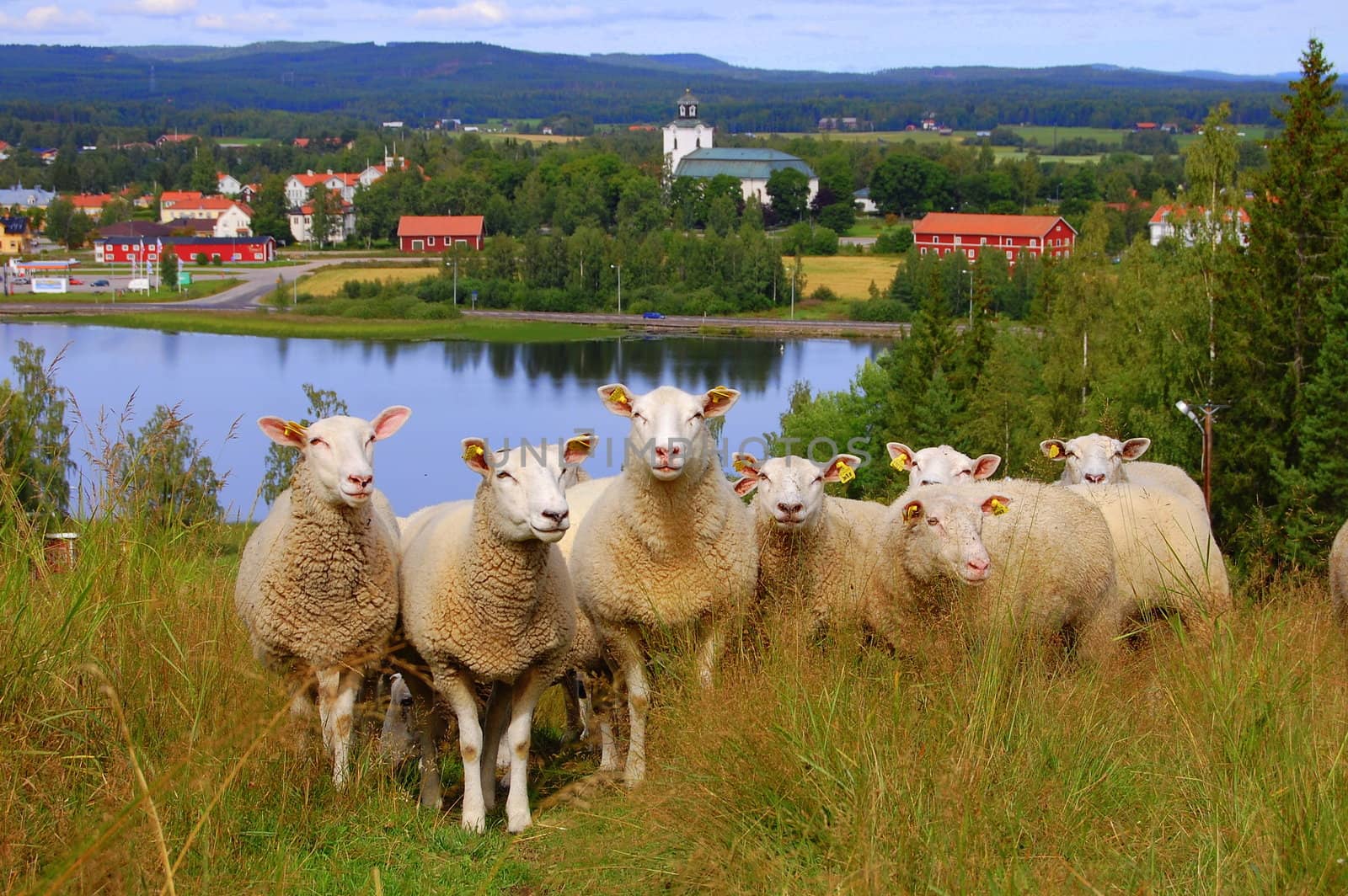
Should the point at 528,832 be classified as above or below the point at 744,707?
below

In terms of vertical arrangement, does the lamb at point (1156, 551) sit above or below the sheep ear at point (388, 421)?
below

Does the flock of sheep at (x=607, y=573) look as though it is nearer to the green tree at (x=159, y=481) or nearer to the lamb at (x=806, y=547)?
the lamb at (x=806, y=547)

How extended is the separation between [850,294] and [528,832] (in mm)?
86069

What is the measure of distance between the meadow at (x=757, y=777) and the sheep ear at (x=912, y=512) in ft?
2.34

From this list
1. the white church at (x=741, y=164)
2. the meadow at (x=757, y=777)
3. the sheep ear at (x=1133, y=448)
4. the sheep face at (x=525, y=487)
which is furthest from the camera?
the white church at (x=741, y=164)

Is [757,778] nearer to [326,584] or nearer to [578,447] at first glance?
[578,447]

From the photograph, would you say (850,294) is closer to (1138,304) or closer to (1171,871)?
(1138,304)

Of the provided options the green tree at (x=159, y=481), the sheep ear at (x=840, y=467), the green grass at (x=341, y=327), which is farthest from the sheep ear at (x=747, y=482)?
the green grass at (x=341, y=327)

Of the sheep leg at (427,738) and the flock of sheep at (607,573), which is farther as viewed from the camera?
the sheep leg at (427,738)

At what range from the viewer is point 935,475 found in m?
8.30

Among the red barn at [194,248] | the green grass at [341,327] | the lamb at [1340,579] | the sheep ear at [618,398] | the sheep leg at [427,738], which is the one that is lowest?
the green grass at [341,327]

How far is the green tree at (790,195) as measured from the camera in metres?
138

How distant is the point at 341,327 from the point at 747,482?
76263 millimetres

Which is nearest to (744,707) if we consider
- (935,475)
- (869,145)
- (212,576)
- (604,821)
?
(604,821)
